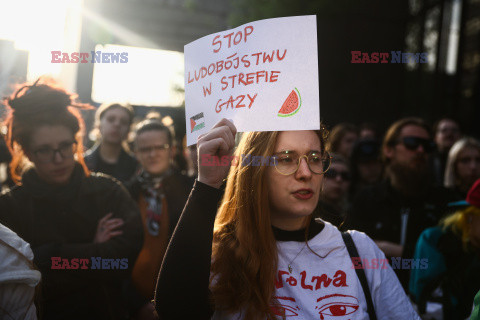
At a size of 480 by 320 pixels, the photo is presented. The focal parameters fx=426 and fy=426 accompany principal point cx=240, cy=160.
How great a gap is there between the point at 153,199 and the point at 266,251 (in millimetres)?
1808

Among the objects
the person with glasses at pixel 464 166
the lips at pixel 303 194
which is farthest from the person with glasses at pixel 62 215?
the person with glasses at pixel 464 166

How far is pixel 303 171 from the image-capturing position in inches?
67.4

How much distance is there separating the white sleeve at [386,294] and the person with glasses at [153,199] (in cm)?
154

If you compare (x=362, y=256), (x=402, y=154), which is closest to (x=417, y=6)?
(x=402, y=154)

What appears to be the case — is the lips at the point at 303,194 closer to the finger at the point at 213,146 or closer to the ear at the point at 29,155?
the finger at the point at 213,146

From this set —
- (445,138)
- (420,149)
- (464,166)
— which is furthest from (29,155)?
(445,138)

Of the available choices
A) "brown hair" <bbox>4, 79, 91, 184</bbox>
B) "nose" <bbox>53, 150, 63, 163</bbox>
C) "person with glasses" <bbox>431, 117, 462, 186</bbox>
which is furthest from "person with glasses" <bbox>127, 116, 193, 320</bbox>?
"person with glasses" <bbox>431, 117, 462, 186</bbox>

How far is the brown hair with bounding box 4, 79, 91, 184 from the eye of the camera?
2.18 m

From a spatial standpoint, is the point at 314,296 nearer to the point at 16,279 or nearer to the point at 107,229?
the point at 16,279

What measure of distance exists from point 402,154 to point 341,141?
5.96 feet

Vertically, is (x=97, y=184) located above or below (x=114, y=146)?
below

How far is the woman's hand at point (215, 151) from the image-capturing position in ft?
5.05

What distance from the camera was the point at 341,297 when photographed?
1.64 m

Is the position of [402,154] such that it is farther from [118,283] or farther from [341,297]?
[118,283]
